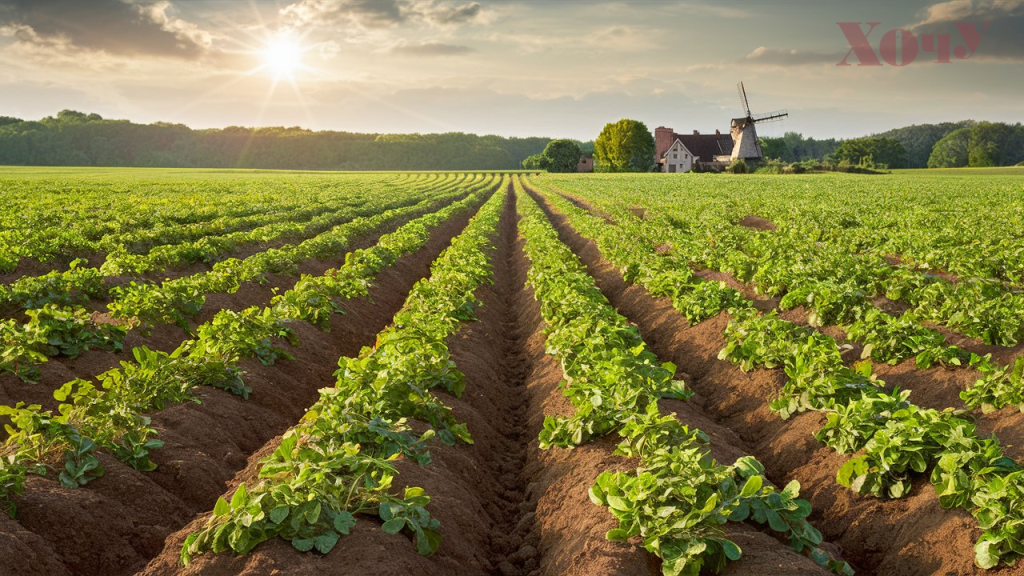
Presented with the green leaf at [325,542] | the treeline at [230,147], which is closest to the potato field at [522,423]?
the green leaf at [325,542]

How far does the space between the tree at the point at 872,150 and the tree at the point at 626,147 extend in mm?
36404

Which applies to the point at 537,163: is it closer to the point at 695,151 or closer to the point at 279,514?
the point at 695,151

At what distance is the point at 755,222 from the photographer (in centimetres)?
2755

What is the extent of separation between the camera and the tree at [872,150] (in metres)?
112

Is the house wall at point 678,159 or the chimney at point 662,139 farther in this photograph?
the chimney at point 662,139

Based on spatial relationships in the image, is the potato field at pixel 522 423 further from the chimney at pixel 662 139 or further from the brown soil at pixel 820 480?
the chimney at pixel 662 139

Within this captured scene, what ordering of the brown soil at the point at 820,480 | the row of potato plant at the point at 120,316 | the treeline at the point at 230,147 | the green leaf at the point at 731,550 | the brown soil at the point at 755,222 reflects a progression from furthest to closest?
the treeline at the point at 230,147, the brown soil at the point at 755,222, the row of potato plant at the point at 120,316, the brown soil at the point at 820,480, the green leaf at the point at 731,550

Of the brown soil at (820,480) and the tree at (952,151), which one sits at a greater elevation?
the tree at (952,151)

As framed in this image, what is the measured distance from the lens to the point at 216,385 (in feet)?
24.9

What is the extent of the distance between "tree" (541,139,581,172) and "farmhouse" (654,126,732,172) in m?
19.6

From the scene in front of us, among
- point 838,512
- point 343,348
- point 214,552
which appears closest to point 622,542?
point 838,512

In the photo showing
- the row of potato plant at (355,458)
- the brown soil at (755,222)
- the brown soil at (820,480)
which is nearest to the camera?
the row of potato plant at (355,458)

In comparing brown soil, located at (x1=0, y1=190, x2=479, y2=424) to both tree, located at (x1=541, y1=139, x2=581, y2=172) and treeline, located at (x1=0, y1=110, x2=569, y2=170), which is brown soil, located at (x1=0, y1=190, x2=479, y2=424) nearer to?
tree, located at (x1=541, y1=139, x2=581, y2=172)

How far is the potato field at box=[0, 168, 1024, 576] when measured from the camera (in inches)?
171
